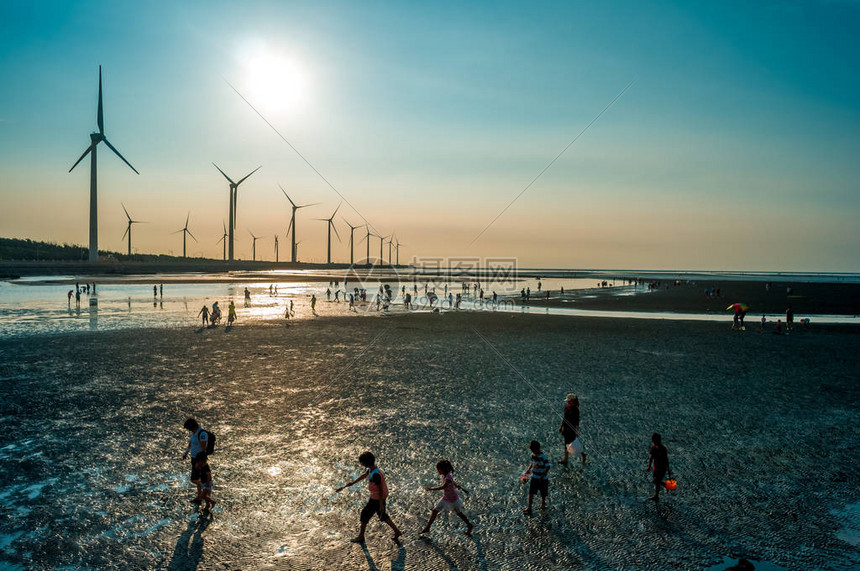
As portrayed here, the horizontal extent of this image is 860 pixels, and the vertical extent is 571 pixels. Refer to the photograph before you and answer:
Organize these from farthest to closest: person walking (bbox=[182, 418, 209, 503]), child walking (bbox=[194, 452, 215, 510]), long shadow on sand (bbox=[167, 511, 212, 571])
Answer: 1. person walking (bbox=[182, 418, 209, 503])
2. child walking (bbox=[194, 452, 215, 510])
3. long shadow on sand (bbox=[167, 511, 212, 571])

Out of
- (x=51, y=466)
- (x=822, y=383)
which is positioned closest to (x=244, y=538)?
(x=51, y=466)

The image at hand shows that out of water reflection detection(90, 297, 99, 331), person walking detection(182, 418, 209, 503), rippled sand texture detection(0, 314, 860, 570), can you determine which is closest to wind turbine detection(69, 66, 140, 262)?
water reflection detection(90, 297, 99, 331)

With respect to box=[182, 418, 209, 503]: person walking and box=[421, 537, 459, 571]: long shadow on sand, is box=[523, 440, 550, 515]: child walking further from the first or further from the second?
box=[182, 418, 209, 503]: person walking

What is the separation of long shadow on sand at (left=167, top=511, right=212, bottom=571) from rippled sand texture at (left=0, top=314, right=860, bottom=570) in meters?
0.04

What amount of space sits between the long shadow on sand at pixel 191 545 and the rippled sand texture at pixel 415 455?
0.04 metres

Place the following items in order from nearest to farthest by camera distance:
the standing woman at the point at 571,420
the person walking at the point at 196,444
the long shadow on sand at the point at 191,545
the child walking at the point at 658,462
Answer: the long shadow on sand at the point at 191,545 < the person walking at the point at 196,444 < the child walking at the point at 658,462 < the standing woman at the point at 571,420

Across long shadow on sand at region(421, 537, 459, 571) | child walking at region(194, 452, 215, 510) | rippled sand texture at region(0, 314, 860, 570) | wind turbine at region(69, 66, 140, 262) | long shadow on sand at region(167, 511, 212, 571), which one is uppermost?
wind turbine at region(69, 66, 140, 262)

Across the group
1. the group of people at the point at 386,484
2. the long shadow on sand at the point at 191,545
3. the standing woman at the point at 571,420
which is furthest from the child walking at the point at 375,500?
the standing woman at the point at 571,420

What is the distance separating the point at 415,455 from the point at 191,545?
5206mm

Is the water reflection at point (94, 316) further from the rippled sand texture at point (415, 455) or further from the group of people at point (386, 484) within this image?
the group of people at point (386, 484)

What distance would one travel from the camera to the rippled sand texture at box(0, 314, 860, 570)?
26.6 ft

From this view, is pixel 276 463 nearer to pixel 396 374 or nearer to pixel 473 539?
pixel 473 539

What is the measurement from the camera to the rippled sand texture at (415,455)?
8117 millimetres

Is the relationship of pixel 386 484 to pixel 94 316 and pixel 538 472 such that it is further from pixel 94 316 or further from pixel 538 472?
pixel 94 316
